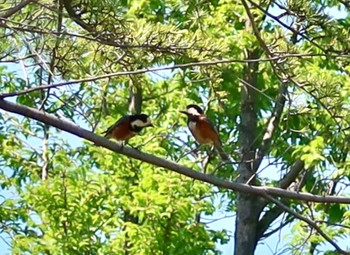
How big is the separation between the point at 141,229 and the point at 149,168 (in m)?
0.57

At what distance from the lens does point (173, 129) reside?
8727mm

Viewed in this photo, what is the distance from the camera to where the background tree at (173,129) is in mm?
4523

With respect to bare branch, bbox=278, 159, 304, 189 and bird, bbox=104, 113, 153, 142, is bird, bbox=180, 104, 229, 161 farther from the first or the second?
bare branch, bbox=278, 159, 304, 189

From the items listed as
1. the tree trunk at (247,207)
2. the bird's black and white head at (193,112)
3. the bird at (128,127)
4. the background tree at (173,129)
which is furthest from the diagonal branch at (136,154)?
the tree trunk at (247,207)

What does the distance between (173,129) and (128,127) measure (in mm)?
2887

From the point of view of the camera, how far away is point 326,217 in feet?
29.5

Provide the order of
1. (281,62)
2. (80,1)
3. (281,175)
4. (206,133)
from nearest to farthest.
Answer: (80,1) < (281,62) < (206,133) < (281,175)

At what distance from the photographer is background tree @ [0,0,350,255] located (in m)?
4.52

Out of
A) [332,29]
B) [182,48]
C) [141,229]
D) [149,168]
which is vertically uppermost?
[149,168]

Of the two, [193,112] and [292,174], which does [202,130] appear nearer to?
[193,112]

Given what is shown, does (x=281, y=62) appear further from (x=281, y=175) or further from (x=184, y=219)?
(x=281, y=175)

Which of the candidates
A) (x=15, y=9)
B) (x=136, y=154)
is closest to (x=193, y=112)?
(x=136, y=154)

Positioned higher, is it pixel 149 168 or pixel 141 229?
pixel 149 168

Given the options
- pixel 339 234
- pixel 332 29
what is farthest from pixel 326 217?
pixel 332 29
